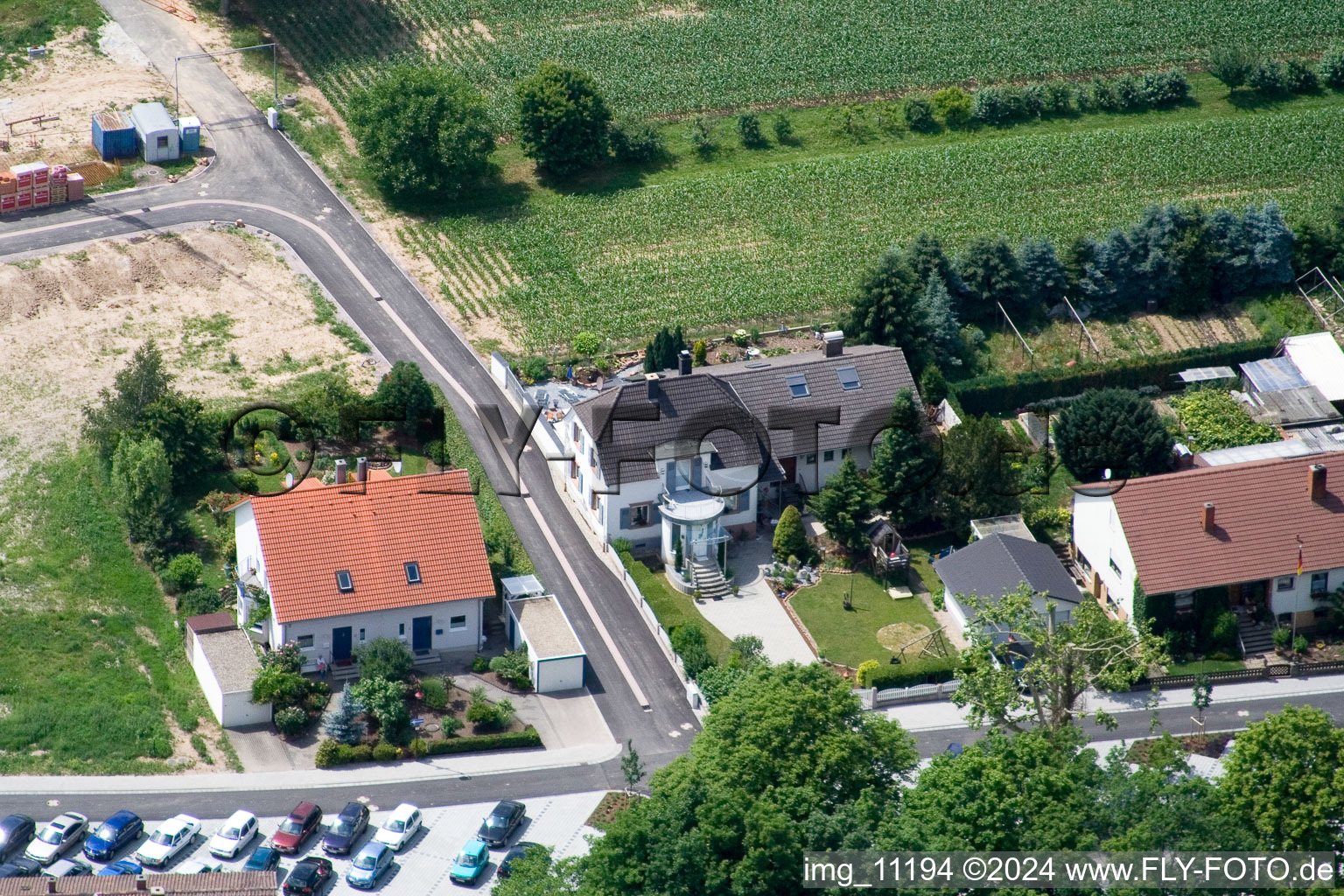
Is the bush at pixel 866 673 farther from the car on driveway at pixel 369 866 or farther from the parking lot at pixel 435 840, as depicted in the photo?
the car on driveway at pixel 369 866

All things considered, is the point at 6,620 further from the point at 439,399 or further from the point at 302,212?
→ the point at 302,212

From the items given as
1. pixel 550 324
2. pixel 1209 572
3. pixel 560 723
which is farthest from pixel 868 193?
pixel 560 723

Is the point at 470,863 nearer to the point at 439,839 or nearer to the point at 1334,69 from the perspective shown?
the point at 439,839

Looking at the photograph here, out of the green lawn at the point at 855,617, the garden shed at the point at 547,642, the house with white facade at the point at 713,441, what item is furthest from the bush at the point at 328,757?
the green lawn at the point at 855,617

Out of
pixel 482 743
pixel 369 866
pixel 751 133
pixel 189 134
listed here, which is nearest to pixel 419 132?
pixel 189 134

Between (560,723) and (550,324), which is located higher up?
(550,324)

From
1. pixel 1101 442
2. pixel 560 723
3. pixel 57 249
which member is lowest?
Answer: pixel 560 723

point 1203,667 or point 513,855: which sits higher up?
point 1203,667
